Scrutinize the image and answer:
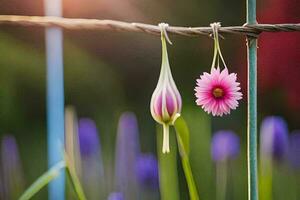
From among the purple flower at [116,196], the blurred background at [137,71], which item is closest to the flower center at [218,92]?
the blurred background at [137,71]

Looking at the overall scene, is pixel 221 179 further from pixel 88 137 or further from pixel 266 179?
pixel 88 137

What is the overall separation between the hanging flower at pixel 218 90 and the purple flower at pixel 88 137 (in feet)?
0.76

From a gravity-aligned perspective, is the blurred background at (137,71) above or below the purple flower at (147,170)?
above

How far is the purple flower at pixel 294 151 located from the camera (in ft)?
2.82

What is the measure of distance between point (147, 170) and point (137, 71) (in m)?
0.15

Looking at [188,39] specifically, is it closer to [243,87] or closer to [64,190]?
[243,87]

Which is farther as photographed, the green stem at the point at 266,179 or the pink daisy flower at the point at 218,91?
the green stem at the point at 266,179

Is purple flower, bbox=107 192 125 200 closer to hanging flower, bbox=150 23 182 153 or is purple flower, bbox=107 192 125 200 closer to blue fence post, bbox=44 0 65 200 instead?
blue fence post, bbox=44 0 65 200

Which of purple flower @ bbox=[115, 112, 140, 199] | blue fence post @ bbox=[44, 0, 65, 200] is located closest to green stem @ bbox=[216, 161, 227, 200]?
purple flower @ bbox=[115, 112, 140, 199]

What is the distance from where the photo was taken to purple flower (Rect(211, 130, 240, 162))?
832 mm

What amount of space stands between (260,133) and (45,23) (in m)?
0.35

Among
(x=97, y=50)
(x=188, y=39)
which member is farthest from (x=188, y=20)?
(x=97, y=50)

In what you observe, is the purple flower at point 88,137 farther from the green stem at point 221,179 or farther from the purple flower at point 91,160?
the green stem at point 221,179

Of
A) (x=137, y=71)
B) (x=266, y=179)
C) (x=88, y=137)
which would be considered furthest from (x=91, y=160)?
(x=266, y=179)
